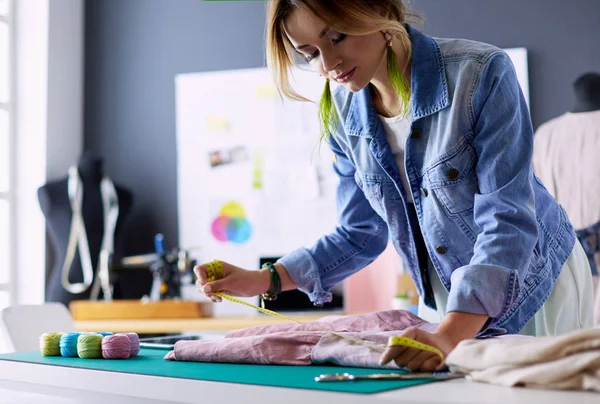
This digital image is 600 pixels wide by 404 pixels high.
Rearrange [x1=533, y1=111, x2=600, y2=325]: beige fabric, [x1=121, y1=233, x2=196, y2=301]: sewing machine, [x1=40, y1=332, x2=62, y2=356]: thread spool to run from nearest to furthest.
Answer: [x1=40, y1=332, x2=62, y2=356]: thread spool, [x1=533, y1=111, x2=600, y2=325]: beige fabric, [x1=121, y1=233, x2=196, y2=301]: sewing machine

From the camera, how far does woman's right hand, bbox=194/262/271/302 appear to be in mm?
1474

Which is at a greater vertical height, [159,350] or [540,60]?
[540,60]

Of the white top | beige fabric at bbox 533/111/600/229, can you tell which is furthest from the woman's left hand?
beige fabric at bbox 533/111/600/229

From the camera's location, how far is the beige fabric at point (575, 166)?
2.93 metres

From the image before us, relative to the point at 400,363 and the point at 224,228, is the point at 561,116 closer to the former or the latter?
the point at 224,228

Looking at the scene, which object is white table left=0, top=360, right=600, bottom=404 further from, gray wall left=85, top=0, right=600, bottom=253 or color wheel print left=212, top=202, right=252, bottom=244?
gray wall left=85, top=0, right=600, bottom=253

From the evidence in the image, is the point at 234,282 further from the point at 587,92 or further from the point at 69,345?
the point at 587,92

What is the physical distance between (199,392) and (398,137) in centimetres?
70

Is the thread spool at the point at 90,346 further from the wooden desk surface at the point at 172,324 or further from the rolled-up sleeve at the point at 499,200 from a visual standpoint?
the wooden desk surface at the point at 172,324

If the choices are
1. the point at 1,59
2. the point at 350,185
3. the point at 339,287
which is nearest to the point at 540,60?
the point at 339,287

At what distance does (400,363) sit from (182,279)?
2875 millimetres

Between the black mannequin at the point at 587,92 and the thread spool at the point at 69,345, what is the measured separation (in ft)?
7.96

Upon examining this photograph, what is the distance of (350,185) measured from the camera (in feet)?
5.49

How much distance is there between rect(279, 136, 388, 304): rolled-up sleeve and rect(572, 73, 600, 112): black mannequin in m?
1.82
